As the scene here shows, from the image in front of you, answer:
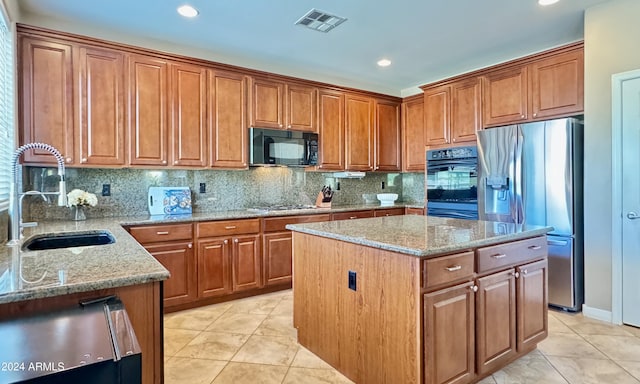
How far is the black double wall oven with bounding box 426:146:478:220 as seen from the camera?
404 centimetres

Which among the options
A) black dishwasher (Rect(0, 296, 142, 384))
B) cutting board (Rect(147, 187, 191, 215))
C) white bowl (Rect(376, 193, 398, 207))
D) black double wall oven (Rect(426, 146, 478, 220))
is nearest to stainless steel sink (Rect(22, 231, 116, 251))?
cutting board (Rect(147, 187, 191, 215))

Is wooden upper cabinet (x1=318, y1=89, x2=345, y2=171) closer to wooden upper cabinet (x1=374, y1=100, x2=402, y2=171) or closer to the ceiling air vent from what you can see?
wooden upper cabinet (x1=374, y1=100, x2=402, y2=171)

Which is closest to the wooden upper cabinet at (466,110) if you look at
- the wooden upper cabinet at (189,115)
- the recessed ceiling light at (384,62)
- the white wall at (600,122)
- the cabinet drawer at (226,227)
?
the recessed ceiling light at (384,62)

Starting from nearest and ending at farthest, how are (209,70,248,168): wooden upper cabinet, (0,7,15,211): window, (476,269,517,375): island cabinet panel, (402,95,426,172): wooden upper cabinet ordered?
(476,269,517,375): island cabinet panel → (0,7,15,211): window → (209,70,248,168): wooden upper cabinet → (402,95,426,172): wooden upper cabinet

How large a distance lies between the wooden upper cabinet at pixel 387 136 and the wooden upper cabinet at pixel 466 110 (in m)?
1.03

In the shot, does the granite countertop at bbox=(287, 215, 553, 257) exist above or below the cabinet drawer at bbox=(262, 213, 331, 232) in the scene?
above

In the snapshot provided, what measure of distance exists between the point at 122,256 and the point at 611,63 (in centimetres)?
386

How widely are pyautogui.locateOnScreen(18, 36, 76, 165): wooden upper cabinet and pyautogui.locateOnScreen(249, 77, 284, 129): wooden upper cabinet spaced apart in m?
1.68

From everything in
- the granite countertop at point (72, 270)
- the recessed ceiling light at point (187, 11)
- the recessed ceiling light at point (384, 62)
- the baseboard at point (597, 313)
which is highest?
the recessed ceiling light at point (384, 62)

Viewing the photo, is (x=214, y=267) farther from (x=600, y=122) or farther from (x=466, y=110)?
(x=600, y=122)

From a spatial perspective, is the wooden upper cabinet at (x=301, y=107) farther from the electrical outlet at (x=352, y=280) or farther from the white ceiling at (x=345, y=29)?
the electrical outlet at (x=352, y=280)

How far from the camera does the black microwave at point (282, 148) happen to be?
398 cm

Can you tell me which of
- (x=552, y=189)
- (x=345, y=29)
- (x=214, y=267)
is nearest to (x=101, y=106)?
(x=214, y=267)

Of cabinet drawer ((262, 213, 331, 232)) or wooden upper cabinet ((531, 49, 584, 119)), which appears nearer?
wooden upper cabinet ((531, 49, 584, 119))
